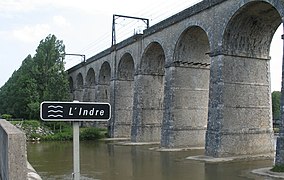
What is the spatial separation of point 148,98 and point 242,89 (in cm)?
1212

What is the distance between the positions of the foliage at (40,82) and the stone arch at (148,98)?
14.1 m

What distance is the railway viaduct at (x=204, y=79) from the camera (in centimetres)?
2048

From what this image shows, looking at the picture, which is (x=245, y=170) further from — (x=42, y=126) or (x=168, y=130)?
(x=42, y=126)

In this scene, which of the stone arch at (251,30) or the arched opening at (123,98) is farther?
the arched opening at (123,98)

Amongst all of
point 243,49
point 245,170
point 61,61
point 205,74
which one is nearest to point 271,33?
point 243,49

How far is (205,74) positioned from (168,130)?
509 centimetres

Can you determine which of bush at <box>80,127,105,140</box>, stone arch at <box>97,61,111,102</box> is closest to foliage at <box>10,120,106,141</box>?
bush at <box>80,127,105,140</box>

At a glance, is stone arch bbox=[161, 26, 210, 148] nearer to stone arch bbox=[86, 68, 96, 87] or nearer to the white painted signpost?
the white painted signpost

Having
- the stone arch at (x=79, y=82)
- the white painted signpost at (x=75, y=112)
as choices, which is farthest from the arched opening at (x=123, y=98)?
the white painted signpost at (x=75, y=112)

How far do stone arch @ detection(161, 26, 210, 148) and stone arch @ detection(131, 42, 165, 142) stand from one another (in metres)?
5.27

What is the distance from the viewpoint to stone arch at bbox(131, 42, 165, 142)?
1235 inches

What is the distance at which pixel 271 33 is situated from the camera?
2123 centimetres

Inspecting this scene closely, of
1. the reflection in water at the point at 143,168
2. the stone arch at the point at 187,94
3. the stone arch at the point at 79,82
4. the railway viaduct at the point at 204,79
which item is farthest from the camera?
the stone arch at the point at 79,82

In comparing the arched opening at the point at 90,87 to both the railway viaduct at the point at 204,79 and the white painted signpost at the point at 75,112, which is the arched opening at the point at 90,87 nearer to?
the railway viaduct at the point at 204,79
